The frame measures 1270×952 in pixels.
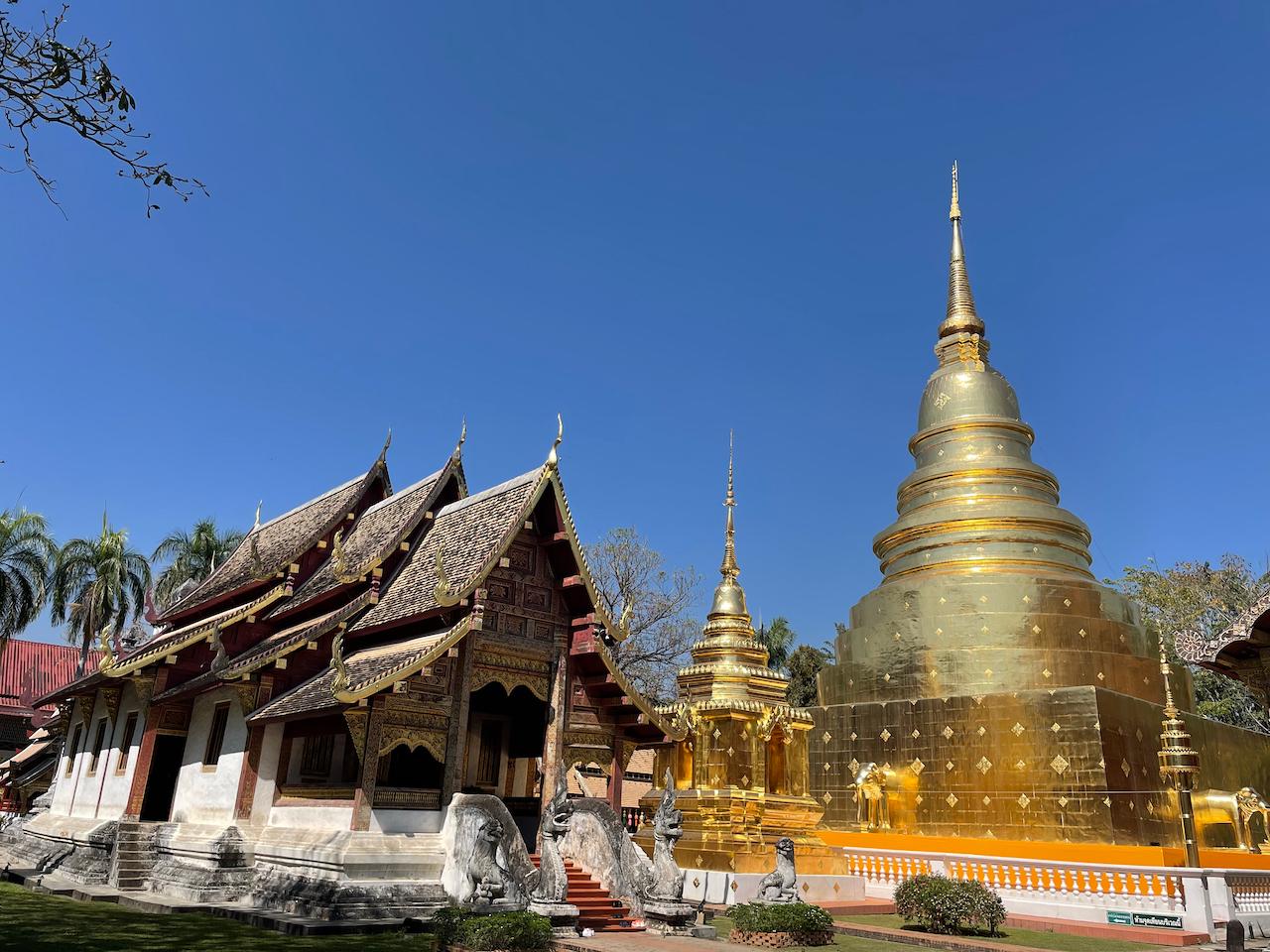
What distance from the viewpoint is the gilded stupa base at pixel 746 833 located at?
59.9 feet

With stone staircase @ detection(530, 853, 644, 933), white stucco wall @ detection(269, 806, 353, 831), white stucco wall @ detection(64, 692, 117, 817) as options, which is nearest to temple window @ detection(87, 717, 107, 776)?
white stucco wall @ detection(64, 692, 117, 817)

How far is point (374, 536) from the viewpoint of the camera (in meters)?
16.7

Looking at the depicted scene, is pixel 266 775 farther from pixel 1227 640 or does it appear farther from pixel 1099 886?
pixel 1227 640

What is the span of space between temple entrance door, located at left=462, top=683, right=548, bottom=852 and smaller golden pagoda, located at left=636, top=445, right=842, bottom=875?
3185 millimetres

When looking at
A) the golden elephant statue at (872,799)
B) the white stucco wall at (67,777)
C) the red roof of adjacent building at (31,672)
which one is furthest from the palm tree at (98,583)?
the golden elephant statue at (872,799)

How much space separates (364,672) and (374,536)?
14.2 feet

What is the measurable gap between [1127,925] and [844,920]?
432 cm

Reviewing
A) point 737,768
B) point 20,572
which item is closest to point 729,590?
point 737,768

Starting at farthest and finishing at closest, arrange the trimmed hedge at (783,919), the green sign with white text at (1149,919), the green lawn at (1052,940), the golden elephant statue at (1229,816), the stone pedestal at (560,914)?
the golden elephant statue at (1229,816) → the green sign with white text at (1149,919) → the green lawn at (1052,940) → the trimmed hedge at (783,919) → the stone pedestal at (560,914)

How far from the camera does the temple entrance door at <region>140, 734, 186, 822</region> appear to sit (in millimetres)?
17594

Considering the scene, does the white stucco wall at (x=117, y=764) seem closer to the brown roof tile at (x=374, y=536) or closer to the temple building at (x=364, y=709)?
the temple building at (x=364, y=709)

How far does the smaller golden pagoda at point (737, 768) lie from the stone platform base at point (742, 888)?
0.22 metres

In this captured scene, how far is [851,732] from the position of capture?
23.5 meters

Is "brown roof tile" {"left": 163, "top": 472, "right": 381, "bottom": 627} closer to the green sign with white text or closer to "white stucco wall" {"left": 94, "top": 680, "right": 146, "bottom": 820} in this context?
"white stucco wall" {"left": 94, "top": 680, "right": 146, "bottom": 820}
